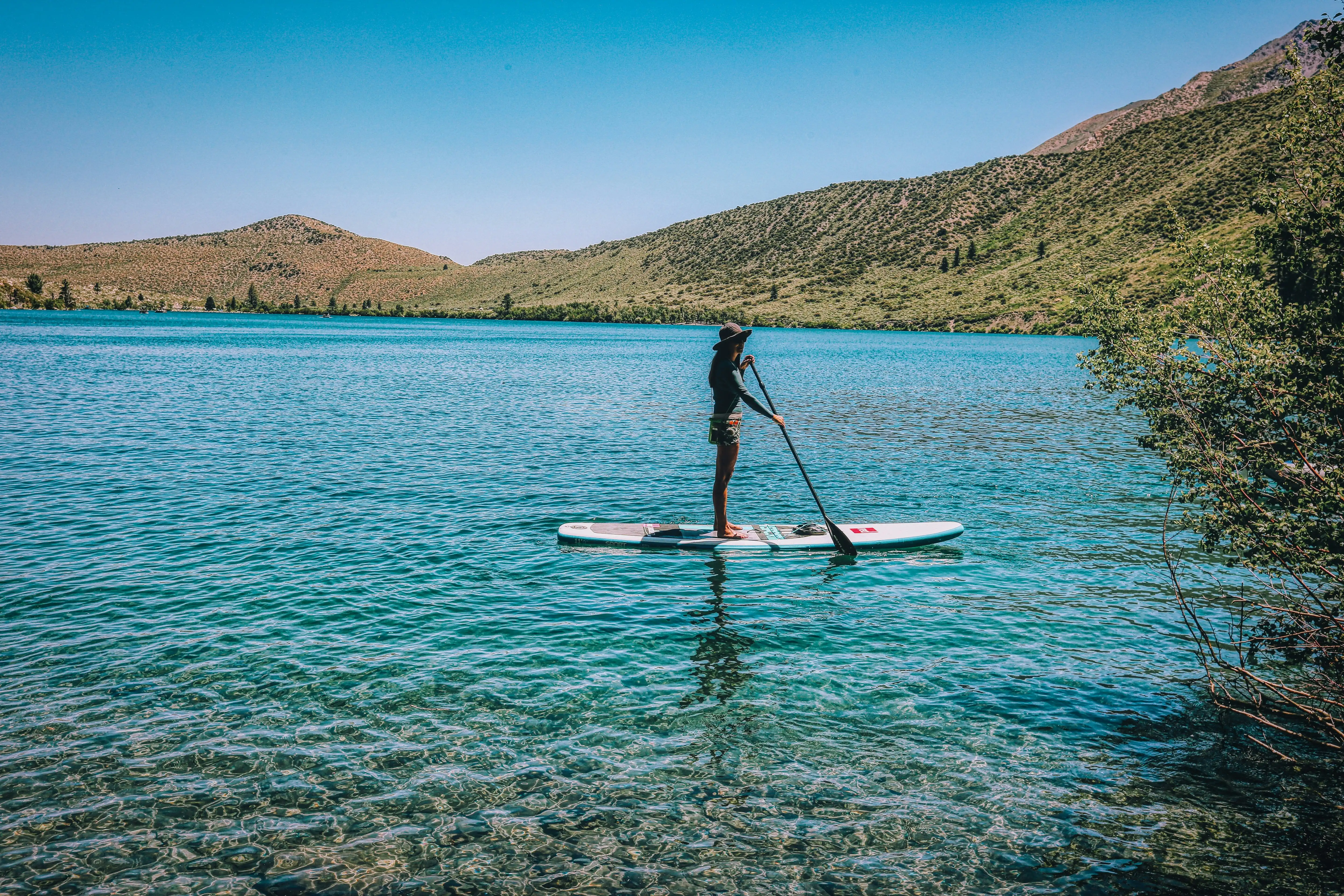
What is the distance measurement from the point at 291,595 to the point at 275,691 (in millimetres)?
4019

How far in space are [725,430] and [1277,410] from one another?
868cm

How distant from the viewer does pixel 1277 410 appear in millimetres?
10023

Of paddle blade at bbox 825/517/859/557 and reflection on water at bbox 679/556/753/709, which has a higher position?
paddle blade at bbox 825/517/859/557

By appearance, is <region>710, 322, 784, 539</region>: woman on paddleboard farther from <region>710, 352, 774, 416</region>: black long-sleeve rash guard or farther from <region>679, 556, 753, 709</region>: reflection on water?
<region>679, 556, 753, 709</region>: reflection on water

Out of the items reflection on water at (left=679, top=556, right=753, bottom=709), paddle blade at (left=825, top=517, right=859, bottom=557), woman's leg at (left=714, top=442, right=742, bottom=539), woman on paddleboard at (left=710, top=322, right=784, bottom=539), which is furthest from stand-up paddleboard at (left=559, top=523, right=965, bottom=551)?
reflection on water at (left=679, top=556, right=753, bottom=709)

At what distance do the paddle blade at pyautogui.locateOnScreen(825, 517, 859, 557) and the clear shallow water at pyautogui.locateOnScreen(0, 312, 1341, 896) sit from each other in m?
0.65

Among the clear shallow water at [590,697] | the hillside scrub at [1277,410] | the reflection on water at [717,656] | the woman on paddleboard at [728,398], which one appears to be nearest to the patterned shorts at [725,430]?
the woman on paddleboard at [728,398]

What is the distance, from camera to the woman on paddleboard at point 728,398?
15.3 m

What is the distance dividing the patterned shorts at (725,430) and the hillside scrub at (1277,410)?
6.88 meters

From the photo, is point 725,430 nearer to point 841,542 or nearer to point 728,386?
point 728,386

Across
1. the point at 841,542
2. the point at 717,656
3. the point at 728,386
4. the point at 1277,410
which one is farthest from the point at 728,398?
the point at 1277,410

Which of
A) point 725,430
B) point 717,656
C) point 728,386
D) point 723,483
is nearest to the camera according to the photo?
point 717,656

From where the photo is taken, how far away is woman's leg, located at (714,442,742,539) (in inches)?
627

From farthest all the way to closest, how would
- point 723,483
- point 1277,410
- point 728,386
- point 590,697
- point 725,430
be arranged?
1. point 723,483
2. point 725,430
3. point 728,386
4. point 590,697
5. point 1277,410
